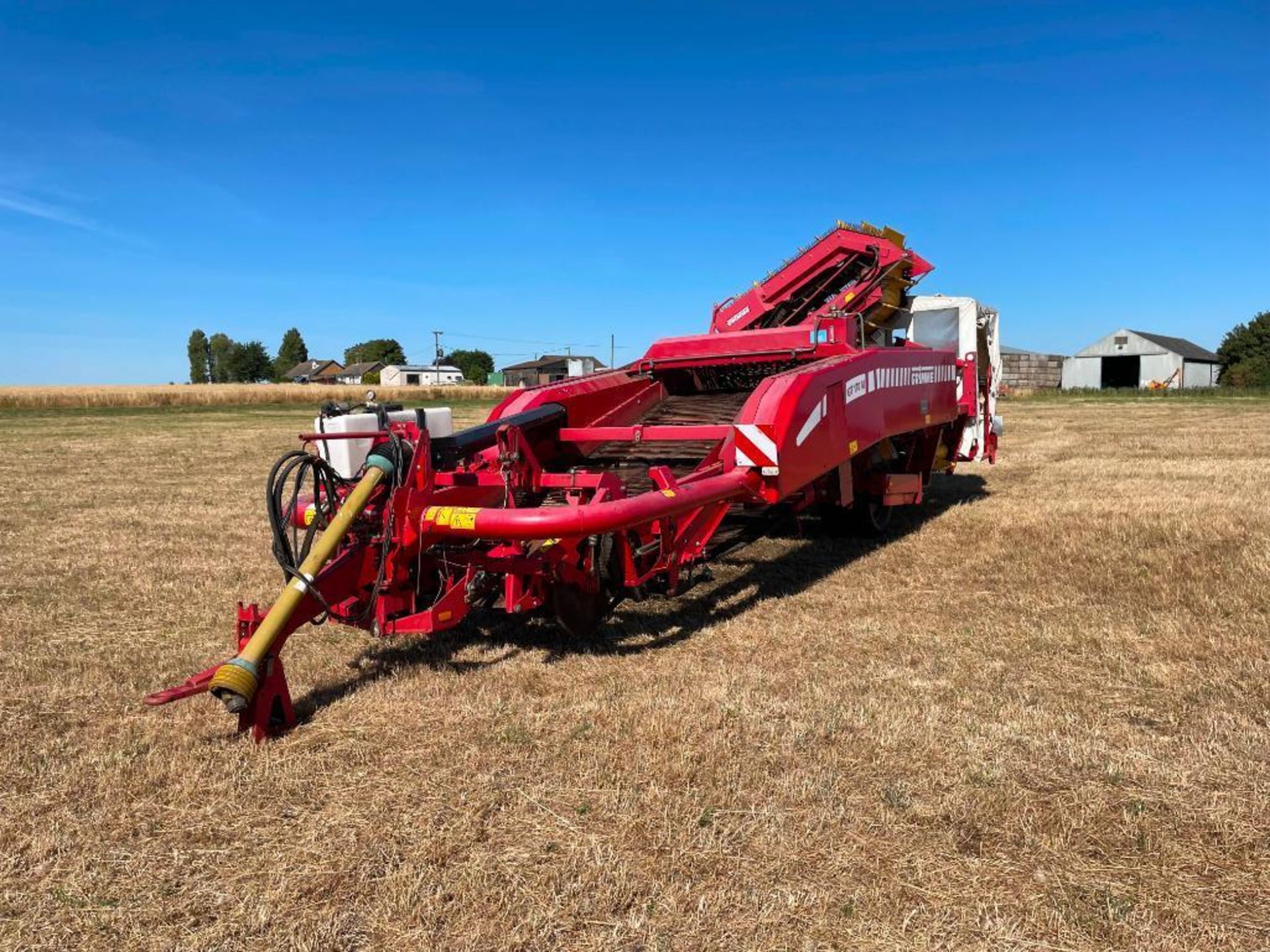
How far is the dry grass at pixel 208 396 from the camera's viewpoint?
38.8 meters

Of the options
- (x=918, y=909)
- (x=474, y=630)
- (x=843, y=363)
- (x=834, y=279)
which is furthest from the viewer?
(x=834, y=279)

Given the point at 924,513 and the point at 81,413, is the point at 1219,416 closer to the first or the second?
the point at 924,513

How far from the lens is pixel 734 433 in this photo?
5.13 meters

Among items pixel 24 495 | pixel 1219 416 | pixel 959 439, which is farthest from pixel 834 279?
pixel 1219 416

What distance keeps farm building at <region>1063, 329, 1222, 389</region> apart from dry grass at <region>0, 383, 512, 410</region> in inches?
1371

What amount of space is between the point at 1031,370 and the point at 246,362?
96210 millimetres

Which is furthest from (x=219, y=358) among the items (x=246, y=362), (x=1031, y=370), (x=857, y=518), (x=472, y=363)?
(x=857, y=518)

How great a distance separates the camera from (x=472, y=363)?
118m

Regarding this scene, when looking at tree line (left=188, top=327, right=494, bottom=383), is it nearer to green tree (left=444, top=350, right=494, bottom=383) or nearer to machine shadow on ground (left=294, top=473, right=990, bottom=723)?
green tree (left=444, top=350, right=494, bottom=383)

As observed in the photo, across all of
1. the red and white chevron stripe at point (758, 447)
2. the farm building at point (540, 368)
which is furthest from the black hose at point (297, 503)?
the farm building at point (540, 368)

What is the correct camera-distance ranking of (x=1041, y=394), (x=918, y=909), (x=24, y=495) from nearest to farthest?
(x=918, y=909), (x=24, y=495), (x=1041, y=394)

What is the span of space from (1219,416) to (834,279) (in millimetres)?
18269

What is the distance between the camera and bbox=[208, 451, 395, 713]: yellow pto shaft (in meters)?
3.36

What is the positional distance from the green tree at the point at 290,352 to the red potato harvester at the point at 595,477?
12566cm
